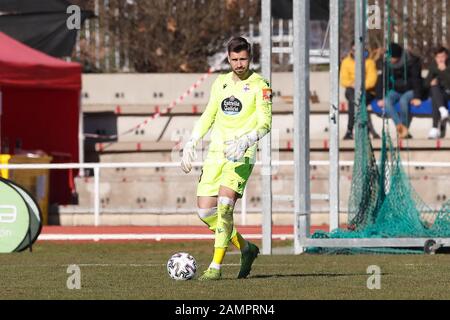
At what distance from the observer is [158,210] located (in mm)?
23984

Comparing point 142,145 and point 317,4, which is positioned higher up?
point 317,4

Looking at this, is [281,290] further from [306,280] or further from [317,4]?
[317,4]

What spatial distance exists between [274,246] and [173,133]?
7285mm

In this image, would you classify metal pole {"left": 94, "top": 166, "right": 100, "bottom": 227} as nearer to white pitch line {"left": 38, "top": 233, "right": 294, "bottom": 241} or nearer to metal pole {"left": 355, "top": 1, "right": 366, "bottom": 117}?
white pitch line {"left": 38, "top": 233, "right": 294, "bottom": 241}

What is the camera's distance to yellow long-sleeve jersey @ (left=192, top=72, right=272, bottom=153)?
13500mm

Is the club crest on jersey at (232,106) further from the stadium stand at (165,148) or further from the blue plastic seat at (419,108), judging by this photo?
the blue plastic seat at (419,108)

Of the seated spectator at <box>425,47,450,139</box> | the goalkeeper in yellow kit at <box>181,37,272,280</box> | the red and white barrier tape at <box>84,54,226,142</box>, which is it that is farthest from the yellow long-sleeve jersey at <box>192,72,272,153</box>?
the red and white barrier tape at <box>84,54,226,142</box>

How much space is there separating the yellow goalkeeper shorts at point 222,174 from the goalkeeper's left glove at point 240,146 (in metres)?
0.17

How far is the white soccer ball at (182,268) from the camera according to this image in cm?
1338

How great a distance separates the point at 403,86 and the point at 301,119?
854 cm

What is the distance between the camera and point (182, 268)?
43.9 feet

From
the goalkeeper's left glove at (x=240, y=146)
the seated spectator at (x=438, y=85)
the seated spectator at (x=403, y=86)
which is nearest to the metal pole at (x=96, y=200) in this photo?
the seated spectator at (x=403, y=86)

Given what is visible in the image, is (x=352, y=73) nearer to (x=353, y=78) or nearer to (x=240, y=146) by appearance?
(x=353, y=78)
